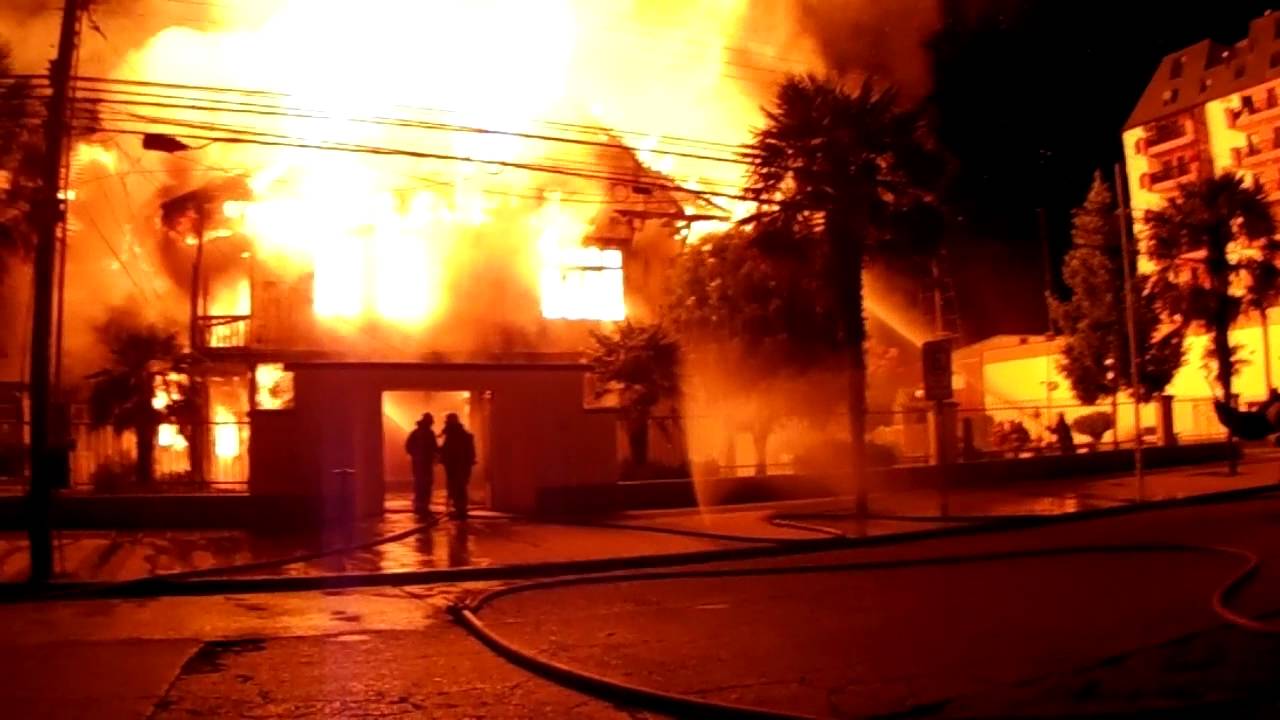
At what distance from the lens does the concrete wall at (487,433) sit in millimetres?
18312

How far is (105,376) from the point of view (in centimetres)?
2480

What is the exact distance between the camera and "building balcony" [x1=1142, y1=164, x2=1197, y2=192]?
2403 inches

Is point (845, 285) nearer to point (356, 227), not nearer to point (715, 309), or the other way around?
point (715, 309)

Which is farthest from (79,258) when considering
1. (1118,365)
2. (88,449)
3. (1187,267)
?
(1187,267)

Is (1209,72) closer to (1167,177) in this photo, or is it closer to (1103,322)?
(1167,177)

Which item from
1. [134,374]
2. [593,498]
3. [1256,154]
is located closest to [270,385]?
[134,374]

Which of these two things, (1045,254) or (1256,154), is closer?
(1045,254)

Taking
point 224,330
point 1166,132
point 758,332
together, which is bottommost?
point 758,332

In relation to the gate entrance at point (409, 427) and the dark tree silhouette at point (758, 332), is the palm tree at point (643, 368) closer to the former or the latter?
the dark tree silhouette at point (758, 332)

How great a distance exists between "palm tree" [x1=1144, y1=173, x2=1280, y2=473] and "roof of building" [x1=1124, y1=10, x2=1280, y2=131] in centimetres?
2667

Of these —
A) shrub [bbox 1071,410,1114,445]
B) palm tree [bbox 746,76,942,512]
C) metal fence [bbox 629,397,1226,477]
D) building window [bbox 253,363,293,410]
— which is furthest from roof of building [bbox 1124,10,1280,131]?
building window [bbox 253,363,293,410]

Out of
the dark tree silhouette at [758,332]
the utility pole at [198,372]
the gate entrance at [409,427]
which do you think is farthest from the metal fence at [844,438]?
the utility pole at [198,372]

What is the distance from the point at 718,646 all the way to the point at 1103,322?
2941 cm

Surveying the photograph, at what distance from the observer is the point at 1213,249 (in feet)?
111
